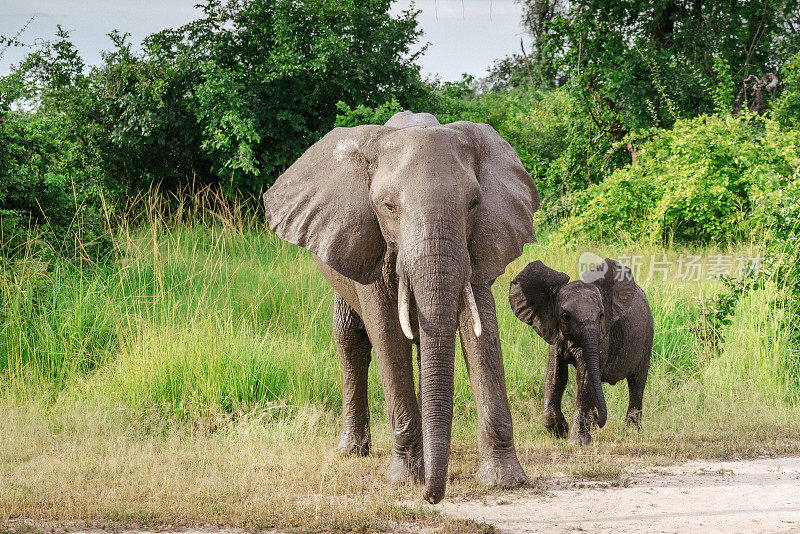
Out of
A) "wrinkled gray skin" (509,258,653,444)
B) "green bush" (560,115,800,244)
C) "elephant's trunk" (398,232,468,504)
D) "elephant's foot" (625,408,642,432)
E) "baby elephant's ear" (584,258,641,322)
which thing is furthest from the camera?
"green bush" (560,115,800,244)

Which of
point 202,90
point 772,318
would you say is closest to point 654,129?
point 772,318

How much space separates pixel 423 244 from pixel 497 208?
0.83 metres

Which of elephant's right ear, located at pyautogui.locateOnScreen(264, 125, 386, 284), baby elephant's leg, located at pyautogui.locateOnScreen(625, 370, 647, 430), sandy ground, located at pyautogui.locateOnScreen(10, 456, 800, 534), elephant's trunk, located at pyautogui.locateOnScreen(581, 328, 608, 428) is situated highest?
elephant's right ear, located at pyautogui.locateOnScreen(264, 125, 386, 284)

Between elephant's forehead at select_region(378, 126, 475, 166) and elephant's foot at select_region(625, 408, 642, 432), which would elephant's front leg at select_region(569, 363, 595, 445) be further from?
elephant's forehead at select_region(378, 126, 475, 166)

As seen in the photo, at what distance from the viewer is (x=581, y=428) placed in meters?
6.54

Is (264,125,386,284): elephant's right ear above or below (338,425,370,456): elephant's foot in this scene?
above

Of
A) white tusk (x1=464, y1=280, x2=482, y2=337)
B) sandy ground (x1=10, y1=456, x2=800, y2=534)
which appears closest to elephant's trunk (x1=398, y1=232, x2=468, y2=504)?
white tusk (x1=464, y1=280, x2=482, y2=337)

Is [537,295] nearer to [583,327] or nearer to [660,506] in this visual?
[583,327]

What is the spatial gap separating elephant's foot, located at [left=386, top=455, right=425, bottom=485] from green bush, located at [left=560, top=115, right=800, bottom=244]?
27.6ft

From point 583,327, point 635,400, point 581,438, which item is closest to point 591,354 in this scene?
point 583,327

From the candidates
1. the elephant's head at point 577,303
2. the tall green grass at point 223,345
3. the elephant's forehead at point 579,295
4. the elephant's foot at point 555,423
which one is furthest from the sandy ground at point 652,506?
the tall green grass at point 223,345

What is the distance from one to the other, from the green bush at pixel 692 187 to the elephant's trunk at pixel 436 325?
351 inches

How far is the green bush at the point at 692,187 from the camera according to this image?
12828 mm

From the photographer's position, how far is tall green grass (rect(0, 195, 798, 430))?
7.64 m
